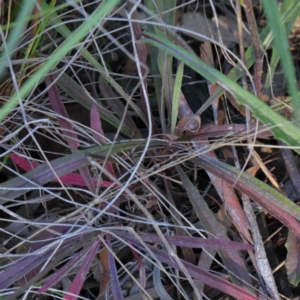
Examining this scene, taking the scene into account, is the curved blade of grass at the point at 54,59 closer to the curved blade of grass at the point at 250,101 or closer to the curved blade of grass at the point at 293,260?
the curved blade of grass at the point at 250,101

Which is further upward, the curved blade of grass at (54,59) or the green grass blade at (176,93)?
the curved blade of grass at (54,59)

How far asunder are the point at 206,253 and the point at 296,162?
0.96ft

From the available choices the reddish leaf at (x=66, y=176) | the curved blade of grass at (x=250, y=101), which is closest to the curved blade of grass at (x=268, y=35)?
the curved blade of grass at (x=250, y=101)

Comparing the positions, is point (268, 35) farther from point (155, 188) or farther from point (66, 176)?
point (66, 176)

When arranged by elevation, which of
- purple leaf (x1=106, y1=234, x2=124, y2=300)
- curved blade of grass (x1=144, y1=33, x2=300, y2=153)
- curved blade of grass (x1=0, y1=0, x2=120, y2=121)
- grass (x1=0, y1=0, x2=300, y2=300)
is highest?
curved blade of grass (x1=0, y1=0, x2=120, y2=121)

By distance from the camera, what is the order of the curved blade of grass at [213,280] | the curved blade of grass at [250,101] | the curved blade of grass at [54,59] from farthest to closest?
the curved blade of grass at [213,280], the curved blade of grass at [250,101], the curved blade of grass at [54,59]

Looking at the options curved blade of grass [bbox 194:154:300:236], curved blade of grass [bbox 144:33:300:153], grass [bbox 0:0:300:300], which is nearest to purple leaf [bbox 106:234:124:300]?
grass [bbox 0:0:300:300]

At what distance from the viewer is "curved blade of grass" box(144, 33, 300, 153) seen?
667mm

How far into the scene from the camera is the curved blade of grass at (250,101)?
667mm

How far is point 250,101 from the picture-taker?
67cm

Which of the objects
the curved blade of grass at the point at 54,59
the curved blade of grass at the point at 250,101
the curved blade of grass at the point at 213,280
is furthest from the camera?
the curved blade of grass at the point at 213,280

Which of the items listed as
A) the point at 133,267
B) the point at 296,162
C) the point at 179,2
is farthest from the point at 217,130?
the point at 179,2

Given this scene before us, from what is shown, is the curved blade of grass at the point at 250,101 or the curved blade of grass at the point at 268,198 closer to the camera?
the curved blade of grass at the point at 250,101

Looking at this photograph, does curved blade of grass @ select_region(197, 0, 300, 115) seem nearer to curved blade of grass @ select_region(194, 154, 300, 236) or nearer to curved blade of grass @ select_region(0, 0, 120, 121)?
curved blade of grass @ select_region(194, 154, 300, 236)
